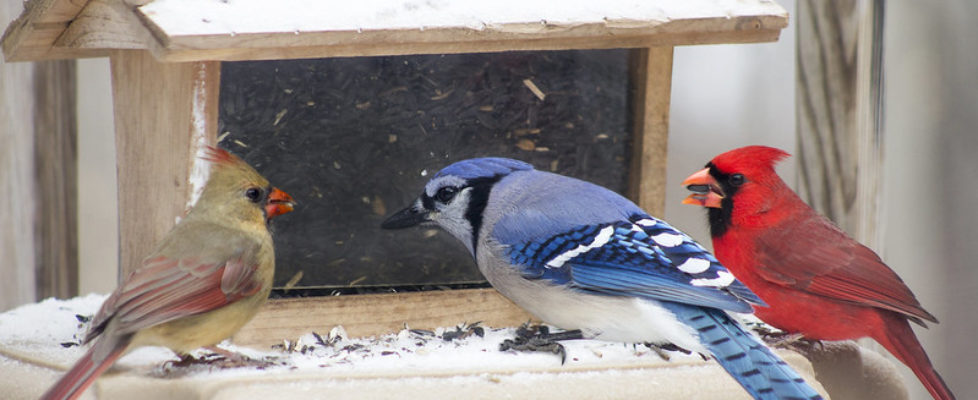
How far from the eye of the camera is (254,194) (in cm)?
293

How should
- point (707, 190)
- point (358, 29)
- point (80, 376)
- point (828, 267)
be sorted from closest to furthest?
point (80, 376), point (358, 29), point (828, 267), point (707, 190)

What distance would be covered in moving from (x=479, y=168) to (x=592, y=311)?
0.49 metres

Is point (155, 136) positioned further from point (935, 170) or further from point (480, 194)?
point (935, 170)

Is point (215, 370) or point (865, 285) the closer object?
point (215, 370)

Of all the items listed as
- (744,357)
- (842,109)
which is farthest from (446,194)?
(842,109)

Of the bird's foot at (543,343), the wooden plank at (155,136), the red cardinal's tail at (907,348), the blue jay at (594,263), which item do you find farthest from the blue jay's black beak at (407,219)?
the red cardinal's tail at (907,348)

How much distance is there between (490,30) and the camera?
2707 millimetres

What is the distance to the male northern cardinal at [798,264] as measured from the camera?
2920 millimetres

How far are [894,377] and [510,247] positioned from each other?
3.87 feet

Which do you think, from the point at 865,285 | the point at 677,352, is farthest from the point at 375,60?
the point at 865,285

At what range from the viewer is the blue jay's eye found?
2926 millimetres

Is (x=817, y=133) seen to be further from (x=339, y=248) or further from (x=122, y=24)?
(x=122, y=24)

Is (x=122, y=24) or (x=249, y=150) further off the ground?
(x=122, y=24)

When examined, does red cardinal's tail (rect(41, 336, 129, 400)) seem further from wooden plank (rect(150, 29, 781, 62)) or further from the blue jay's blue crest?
the blue jay's blue crest
